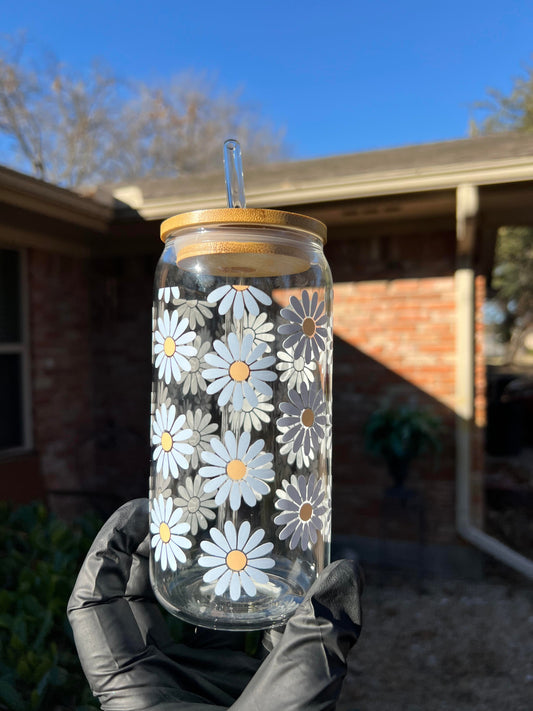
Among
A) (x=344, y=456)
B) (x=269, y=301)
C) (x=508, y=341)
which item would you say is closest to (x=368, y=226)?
(x=344, y=456)

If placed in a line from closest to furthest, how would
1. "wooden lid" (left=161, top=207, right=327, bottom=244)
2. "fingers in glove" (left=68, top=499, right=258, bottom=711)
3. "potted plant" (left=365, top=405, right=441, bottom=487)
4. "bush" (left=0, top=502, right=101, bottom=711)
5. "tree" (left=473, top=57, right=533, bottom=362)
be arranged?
1. "wooden lid" (left=161, top=207, right=327, bottom=244)
2. "fingers in glove" (left=68, top=499, right=258, bottom=711)
3. "bush" (left=0, top=502, right=101, bottom=711)
4. "potted plant" (left=365, top=405, right=441, bottom=487)
5. "tree" (left=473, top=57, right=533, bottom=362)

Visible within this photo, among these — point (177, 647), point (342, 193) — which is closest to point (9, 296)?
point (342, 193)

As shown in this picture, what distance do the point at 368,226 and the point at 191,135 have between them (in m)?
16.8

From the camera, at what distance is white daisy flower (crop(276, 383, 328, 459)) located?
1.13 m

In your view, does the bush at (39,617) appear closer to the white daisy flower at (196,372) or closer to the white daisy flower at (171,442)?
the white daisy flower at (171,442)

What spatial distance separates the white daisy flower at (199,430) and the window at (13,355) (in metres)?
3.70

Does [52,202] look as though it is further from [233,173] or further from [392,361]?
[233,173]

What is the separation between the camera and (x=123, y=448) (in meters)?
5.31

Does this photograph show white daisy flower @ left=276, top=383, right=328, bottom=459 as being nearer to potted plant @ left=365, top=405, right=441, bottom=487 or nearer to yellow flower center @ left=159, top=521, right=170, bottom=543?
yellow flower center @ left=159, top=521, right=170, bottom=543

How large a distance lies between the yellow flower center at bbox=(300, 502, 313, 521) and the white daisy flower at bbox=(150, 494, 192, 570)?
24cm

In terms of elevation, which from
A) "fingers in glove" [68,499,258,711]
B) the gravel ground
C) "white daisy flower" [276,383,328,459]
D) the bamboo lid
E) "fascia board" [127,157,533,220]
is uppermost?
"fascia board" [127,157,533,220]

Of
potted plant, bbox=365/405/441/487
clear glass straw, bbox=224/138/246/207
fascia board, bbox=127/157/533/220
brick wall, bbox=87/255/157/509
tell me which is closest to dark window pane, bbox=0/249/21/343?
brick wall, bbox=87/255/157/509

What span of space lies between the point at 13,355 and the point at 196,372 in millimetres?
3840

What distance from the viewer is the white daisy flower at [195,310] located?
3.99ft
